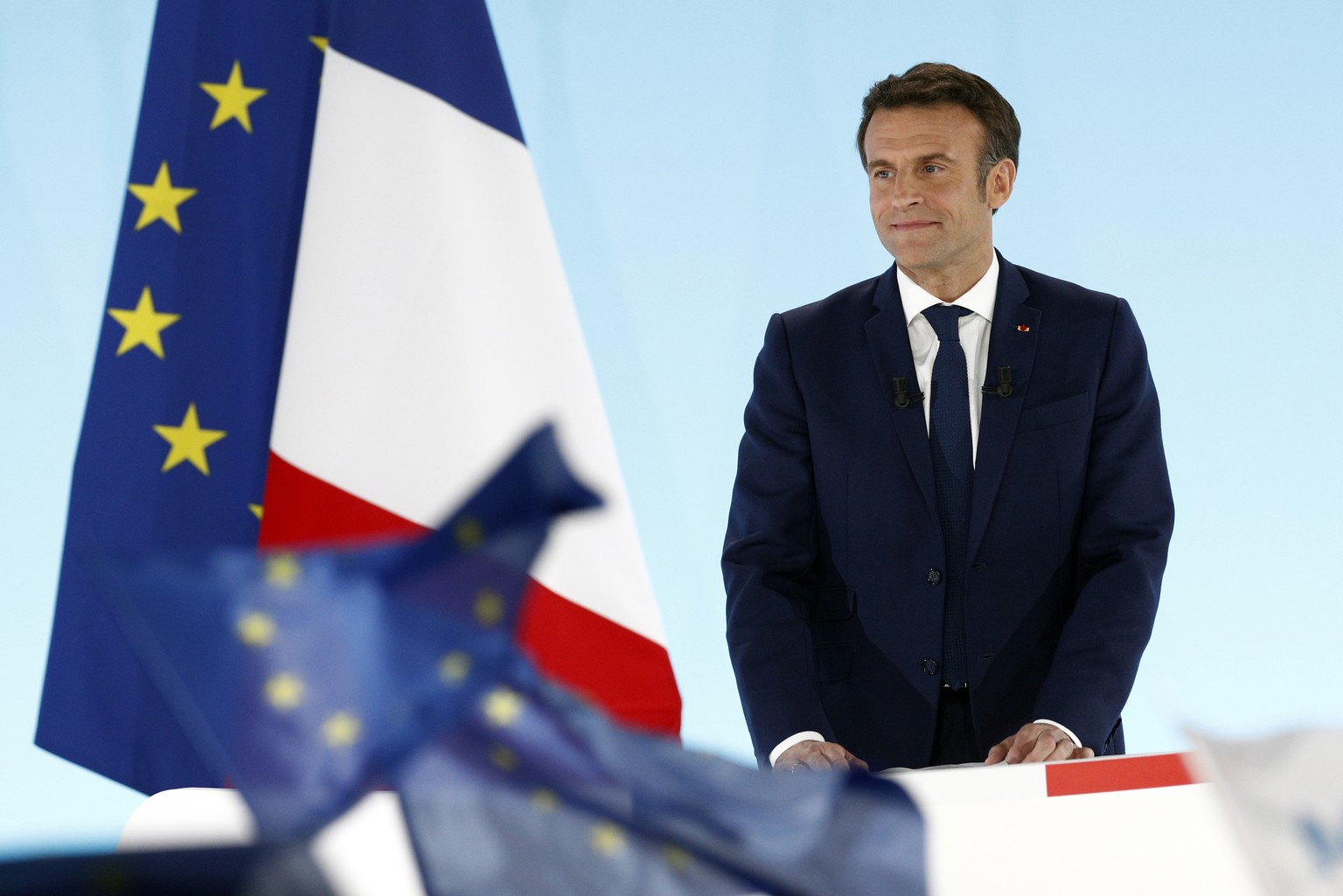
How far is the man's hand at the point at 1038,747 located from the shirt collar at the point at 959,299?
2.04ft

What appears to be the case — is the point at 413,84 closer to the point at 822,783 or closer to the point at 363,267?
the point at 363,267

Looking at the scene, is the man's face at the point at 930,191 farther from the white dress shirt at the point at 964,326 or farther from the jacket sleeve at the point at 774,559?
the jacket sleeve at the point at 774,559

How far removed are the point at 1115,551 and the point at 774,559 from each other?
42cm

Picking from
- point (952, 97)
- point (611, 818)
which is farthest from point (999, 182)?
point (611, 818)

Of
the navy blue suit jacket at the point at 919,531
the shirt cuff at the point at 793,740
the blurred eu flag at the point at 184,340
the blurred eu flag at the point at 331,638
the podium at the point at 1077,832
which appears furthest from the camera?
the blurred eu flag at the point at 184,340

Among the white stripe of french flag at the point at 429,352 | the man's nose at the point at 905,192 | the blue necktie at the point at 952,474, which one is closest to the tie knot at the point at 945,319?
the blue necktie at the point at 952,474

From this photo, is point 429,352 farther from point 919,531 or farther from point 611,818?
point 611,818

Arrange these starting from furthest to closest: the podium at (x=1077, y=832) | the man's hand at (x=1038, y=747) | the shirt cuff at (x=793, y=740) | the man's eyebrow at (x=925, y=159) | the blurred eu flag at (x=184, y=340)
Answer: the blurred eu flag at (x=184, y=340) → the man's eyebrow at (x=925, y=159) → the shirt cuff at (x=793, y=740) → the man's hand at (x=1038, y=747) → the podium at (x=1077, y=832)

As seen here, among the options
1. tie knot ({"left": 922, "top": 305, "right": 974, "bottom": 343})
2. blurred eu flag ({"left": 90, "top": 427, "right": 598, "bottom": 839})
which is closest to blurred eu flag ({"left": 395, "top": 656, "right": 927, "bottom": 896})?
blurred eu flag ({"left": 90, "top": 427, "right": 598, "bottom": 839})

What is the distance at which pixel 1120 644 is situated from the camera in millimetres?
1630

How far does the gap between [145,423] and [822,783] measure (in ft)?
7.43

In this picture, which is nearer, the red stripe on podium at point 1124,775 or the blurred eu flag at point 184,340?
the red stripe on podium at point 1124,775

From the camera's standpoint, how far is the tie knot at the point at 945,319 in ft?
6.09

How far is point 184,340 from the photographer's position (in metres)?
2.76
